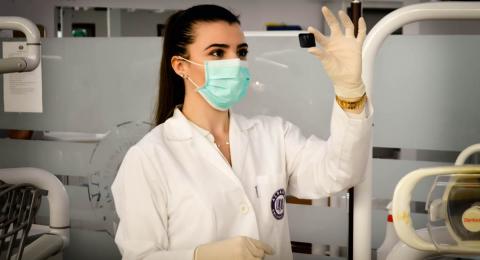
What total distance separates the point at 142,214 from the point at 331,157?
0.50 m

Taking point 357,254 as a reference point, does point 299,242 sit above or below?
below

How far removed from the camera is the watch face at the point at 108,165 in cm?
213

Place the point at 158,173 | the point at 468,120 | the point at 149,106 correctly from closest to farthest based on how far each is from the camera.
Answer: the point at 158,173 → the point at 468,120 → the point at 149,106

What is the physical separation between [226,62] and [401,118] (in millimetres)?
754

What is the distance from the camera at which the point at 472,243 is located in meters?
1.18

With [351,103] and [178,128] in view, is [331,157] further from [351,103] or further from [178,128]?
[178,128]

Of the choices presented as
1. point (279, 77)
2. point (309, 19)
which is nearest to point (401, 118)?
point (279, 77)

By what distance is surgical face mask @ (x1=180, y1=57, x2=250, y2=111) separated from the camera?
1.36 metres

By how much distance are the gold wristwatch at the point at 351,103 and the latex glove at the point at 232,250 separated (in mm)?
391

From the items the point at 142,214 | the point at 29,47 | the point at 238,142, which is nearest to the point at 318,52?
the point at 238,142

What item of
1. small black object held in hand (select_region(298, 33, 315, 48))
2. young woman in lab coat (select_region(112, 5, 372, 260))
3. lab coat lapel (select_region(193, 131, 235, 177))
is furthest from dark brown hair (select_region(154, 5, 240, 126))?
small black object held in hand (select_region(298, 33, 315, 48))

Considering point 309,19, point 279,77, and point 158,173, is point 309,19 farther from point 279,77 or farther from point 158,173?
point 158,173

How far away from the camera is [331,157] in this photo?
125 cm

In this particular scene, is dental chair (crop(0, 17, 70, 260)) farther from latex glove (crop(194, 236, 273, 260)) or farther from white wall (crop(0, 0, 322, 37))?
white wall (crop(0, 0, 322, 37))
